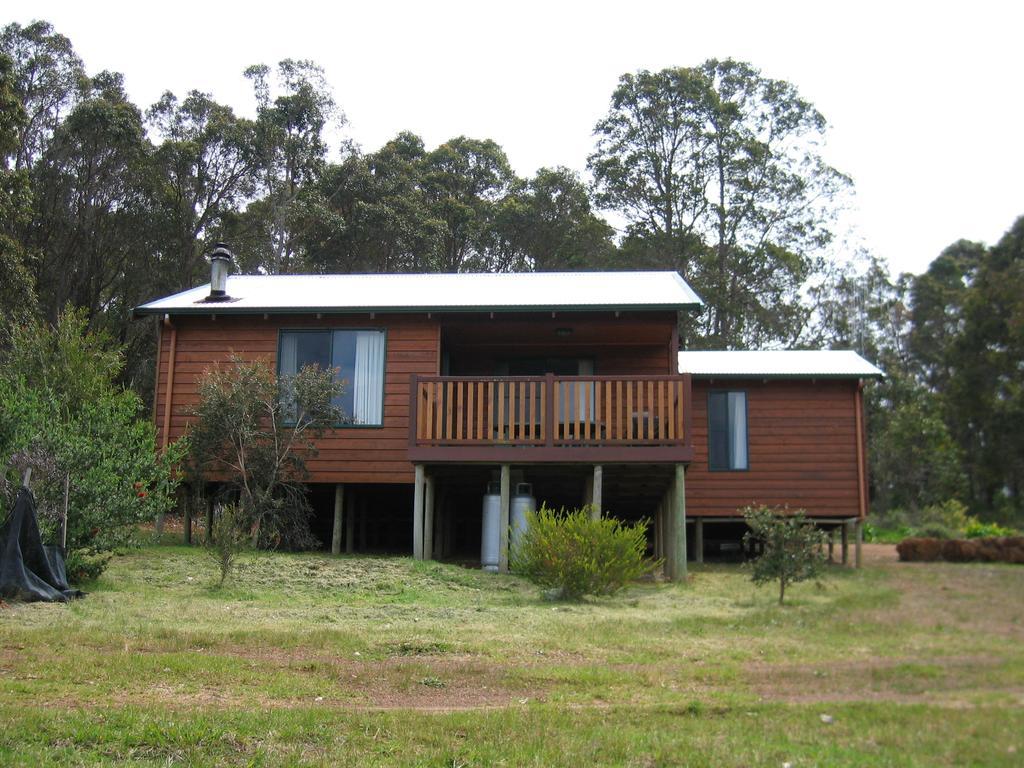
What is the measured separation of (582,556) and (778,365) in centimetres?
877

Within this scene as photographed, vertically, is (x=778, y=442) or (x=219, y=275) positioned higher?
(x=219, y=275)

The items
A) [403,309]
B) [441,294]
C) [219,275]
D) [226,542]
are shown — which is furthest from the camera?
[219,275]

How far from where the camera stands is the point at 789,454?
17.5 m

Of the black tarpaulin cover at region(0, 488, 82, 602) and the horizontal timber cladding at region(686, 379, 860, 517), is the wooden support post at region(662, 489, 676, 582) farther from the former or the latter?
the black tarpaulin cover at region(0, 488, 82, 602)

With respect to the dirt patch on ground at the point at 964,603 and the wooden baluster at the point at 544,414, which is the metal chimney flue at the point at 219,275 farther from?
the dirt patch on ground at the point at 964,603

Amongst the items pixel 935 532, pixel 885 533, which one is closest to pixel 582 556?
pixel 935 532

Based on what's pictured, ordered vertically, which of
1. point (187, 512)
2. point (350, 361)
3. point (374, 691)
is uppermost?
point (350, 361)

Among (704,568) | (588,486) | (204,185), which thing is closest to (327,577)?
(588,486)

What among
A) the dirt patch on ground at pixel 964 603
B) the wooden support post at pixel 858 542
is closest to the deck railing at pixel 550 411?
the wooden support post at pixel 858 542

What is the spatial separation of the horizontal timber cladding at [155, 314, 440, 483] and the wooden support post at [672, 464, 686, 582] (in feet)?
12.6

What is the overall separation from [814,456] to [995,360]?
7623mm

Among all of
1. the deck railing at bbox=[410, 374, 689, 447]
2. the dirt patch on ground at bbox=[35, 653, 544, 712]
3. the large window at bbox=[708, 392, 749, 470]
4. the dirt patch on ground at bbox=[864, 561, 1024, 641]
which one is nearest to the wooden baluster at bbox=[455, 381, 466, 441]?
the deck railing at bbox=[410, 374, 689, 447]

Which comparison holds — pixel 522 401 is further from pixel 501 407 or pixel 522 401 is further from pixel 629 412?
pixel 629 412

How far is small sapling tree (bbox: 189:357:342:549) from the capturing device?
539 inches
